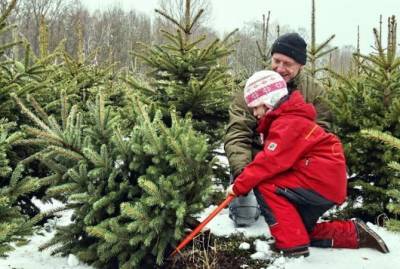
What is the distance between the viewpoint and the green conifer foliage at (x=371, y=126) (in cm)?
416

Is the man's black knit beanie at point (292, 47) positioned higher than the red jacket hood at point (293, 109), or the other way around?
the man's black knit beanie at point (292, 47)

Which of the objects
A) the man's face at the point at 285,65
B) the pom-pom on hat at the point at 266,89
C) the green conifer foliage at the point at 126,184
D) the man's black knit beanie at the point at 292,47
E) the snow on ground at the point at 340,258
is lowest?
the snow on ground at the point at 340,258

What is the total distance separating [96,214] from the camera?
3.42m

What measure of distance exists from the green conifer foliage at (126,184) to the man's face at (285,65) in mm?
1095

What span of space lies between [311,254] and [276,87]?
132 cm

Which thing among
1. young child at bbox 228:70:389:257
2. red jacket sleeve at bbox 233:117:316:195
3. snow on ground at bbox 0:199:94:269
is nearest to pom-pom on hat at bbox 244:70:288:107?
young child at bbox 228:70:389:257

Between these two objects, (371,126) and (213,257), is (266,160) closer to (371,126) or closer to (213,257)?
(213,257)

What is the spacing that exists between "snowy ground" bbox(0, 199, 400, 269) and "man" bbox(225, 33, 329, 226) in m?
0.18

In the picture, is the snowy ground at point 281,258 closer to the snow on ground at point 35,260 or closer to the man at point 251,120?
the snow on ground at point 35,260

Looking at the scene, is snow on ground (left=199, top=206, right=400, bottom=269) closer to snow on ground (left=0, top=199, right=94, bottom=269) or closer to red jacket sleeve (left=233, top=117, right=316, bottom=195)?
red jacket sleeve (left=233, top=117, right=316, bottom=195)

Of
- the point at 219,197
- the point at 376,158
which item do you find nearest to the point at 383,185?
the point at 376,158

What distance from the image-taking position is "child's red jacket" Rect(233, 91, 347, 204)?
329cm

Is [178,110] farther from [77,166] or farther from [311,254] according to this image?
[311,254]

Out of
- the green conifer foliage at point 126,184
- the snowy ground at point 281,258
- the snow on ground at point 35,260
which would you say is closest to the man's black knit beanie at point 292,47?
the green conifer foliage at point 126,184
